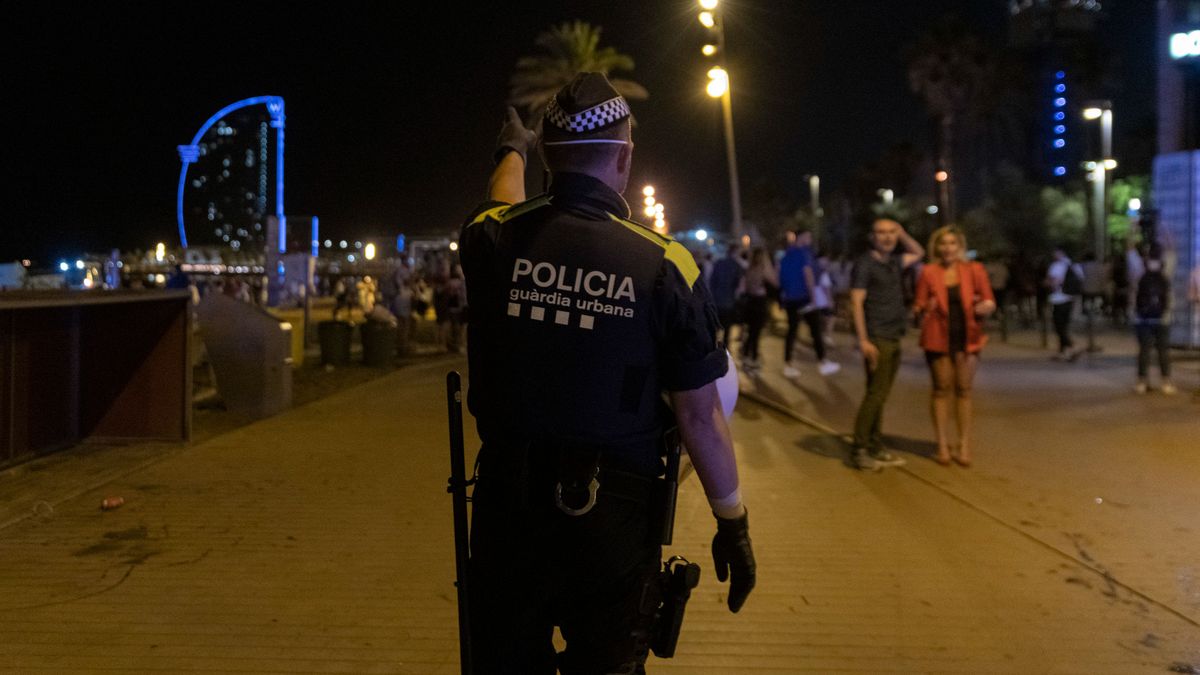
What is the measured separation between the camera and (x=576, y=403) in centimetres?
263

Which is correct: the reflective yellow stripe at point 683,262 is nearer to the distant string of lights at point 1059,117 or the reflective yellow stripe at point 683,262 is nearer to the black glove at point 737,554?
the black glove at point 737,554

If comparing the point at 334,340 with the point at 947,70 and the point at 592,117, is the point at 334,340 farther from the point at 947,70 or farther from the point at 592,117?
the point at 947,70

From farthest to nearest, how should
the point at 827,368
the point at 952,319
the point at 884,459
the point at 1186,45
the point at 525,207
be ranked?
A: the point at 1186,45, the point at 827,368, the point at 884,459, the point at 952,319, the point at 525,207

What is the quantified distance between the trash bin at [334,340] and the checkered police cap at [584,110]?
1466 cm

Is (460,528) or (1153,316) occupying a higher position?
(1153,316)

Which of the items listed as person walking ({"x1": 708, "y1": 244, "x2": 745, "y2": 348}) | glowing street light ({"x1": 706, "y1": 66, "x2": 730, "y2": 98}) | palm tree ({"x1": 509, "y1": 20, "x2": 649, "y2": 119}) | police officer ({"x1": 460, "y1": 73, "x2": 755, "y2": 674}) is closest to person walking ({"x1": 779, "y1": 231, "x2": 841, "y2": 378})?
person walking ({"x1": 708, "y1": 244, "x2": 745, "y2": 348})

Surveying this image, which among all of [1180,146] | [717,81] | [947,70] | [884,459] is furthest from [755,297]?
[947,70]

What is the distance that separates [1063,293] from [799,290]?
492 cm

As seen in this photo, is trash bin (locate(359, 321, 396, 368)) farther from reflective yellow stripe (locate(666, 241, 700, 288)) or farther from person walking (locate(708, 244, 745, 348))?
reflective yellow stripe (locate(666, 241, 700, 288))

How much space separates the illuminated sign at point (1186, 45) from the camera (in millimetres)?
19156

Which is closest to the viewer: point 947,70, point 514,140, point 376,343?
point 514,140

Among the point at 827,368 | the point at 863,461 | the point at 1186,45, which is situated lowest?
the point at 863,461

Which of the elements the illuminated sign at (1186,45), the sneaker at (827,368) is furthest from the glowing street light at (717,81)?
the illuminated sign at (1186,45)

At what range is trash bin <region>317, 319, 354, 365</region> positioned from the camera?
17.0 metres
